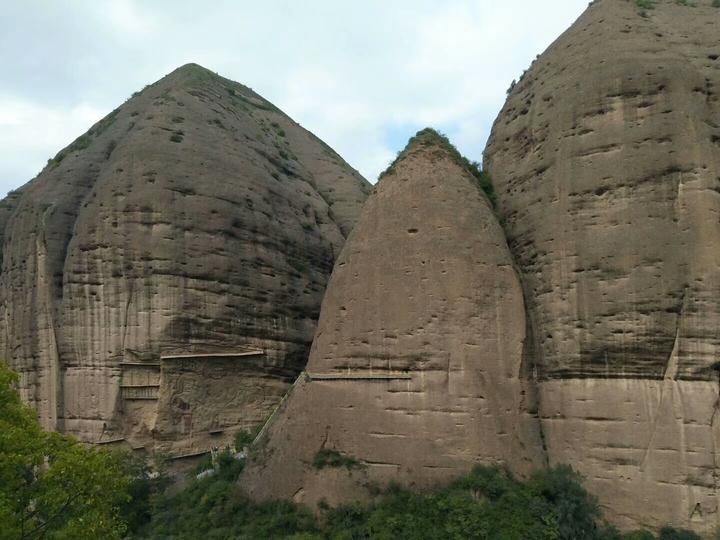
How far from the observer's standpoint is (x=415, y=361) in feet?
50.2

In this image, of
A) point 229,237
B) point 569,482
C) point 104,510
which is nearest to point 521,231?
point 569,482

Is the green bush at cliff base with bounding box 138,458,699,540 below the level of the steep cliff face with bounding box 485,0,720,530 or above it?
below

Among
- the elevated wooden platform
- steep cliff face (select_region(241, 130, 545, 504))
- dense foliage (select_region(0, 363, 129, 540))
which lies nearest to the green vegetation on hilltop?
steep cliff face (select_region(241, 130, 545, 504))

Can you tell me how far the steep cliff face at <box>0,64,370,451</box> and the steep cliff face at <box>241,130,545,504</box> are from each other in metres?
4.13

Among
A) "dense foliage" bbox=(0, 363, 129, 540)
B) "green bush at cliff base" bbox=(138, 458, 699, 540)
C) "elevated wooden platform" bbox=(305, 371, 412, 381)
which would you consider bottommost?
"green bush at cliff base" bbox=(138, 458, 699, 540)

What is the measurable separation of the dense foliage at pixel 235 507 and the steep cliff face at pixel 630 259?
1134 millimetres

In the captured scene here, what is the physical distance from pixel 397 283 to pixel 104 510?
26.3 feet

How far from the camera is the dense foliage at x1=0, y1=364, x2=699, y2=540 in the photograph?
11.3 metres

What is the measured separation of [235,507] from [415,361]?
5.42 meters

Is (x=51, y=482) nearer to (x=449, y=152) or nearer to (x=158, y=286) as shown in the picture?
(x=158, y=286)

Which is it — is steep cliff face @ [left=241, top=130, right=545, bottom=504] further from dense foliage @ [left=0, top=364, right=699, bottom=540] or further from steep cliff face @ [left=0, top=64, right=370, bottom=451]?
steep cliff face @ [left=0, top=64, right=370, bottom=451]

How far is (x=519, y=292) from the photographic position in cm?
1577

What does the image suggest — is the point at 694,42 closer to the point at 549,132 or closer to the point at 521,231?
the point at 549,132

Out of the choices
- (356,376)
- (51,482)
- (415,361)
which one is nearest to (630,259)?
(415,361)
